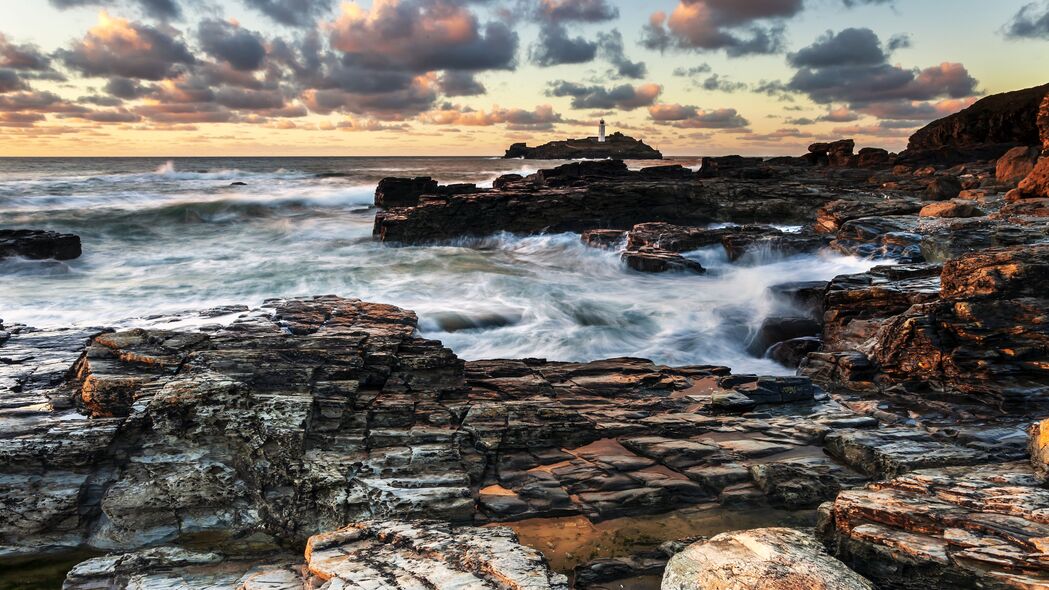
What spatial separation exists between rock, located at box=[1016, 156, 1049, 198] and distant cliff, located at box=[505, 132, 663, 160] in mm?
121281

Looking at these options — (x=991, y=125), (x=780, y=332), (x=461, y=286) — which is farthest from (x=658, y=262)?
(x=991, y=125)

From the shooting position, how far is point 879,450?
6090 millimetres

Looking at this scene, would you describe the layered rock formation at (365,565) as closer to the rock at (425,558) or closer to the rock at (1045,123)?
the rock at (425,558)

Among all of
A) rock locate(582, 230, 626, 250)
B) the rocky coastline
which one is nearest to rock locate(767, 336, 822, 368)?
the rocky coastline

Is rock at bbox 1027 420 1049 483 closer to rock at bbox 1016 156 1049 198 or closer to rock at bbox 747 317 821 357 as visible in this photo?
rock at bbox 747 317 821 357

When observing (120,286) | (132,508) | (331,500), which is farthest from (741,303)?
(120,286)

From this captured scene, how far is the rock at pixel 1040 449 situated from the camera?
16.3ft

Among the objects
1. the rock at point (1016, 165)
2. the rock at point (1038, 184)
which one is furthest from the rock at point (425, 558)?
the rock at point (1016, 165)

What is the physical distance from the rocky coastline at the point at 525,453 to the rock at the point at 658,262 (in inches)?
247

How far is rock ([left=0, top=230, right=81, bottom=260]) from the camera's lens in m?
18.2

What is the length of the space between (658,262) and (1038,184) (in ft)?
→ 33.8

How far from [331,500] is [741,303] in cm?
1040

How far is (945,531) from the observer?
432 cm

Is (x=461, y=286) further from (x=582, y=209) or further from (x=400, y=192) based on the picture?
(x=400, y=192)
